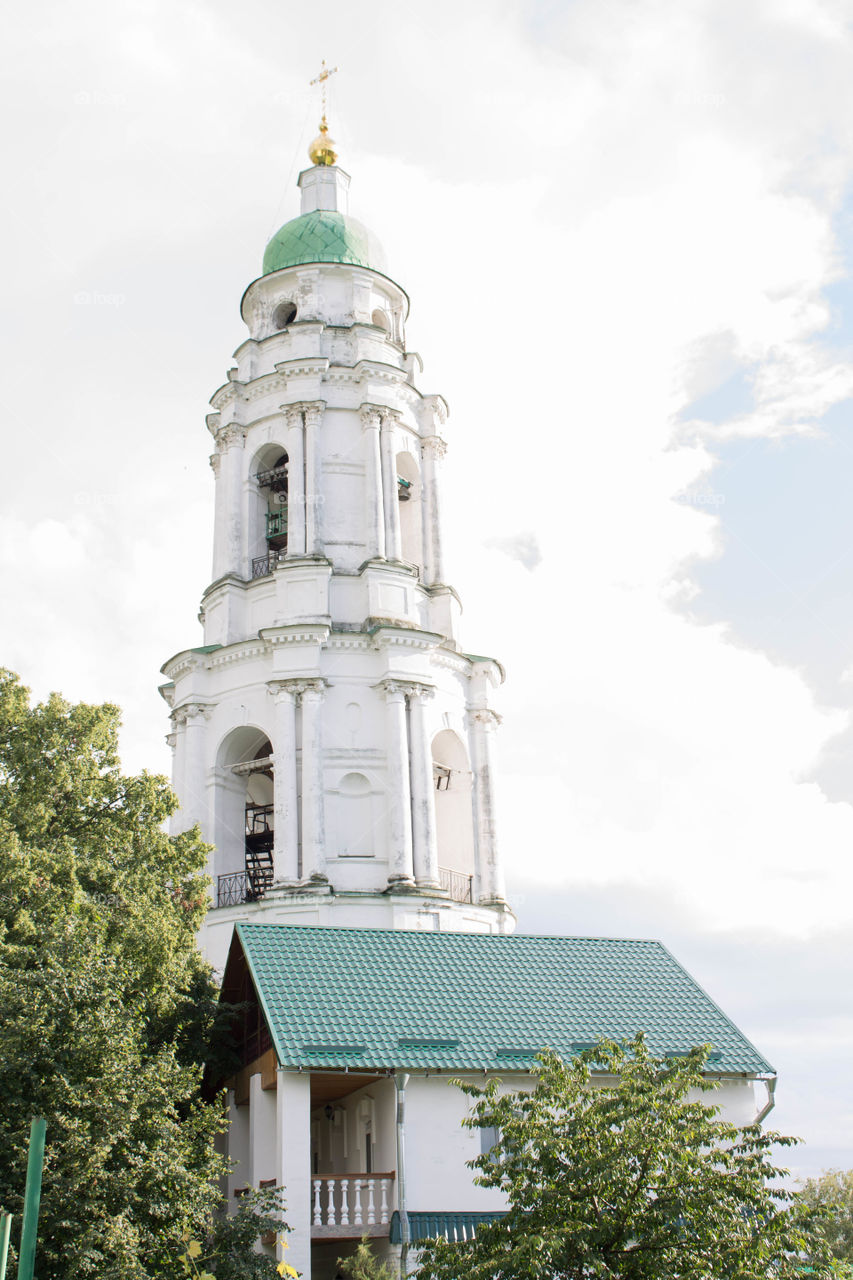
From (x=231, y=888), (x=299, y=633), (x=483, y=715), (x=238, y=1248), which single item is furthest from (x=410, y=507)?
(x=238, y=1248)

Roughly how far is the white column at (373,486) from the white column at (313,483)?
1.31m

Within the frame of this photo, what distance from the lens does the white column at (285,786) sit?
32125 millimetres

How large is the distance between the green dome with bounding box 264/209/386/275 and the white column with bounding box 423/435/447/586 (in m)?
6.22

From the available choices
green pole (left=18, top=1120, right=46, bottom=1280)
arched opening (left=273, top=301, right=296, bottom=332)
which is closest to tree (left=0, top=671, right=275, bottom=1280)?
green pole (left=18, top=1120, right=46, bottom=1280)

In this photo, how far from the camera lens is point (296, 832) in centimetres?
3247

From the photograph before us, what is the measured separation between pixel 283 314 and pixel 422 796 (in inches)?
648

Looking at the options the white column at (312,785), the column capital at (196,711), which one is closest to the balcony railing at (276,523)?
the column capital at (196,711)

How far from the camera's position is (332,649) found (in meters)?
34.7

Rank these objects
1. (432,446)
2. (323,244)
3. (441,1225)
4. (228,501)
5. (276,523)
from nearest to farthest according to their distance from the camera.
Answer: (441,1225) < (228,501) < (276,523) < (432,446) < (323,244)

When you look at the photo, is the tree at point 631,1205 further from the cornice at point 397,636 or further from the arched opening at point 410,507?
the arched opening at point 410,507

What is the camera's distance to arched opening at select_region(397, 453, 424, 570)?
3909 centimetres

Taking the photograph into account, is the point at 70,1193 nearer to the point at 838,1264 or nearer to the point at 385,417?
the point at 838,1264

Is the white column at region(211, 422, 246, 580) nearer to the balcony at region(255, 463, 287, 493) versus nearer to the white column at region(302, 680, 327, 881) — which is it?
the balcony at region(255, 463, 287, 493)

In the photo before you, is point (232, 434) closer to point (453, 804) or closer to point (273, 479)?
point (273, 479)
